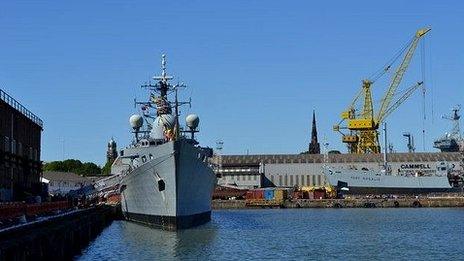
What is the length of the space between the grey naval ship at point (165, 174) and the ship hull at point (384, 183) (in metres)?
89.9

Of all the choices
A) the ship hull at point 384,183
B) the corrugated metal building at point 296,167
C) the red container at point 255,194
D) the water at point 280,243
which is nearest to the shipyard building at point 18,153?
the water at point 280,243

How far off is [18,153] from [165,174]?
19986mm

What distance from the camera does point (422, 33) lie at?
16212cm

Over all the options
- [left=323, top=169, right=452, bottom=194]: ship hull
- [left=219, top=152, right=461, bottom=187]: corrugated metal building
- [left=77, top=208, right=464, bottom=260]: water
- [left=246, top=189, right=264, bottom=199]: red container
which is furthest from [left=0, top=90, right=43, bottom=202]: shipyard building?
[left=219, top=152, right=461, bottom=187]: corrugated metal building

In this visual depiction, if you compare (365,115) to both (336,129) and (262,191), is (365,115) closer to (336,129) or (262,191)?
(336,129)

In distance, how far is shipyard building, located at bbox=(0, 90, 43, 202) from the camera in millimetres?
59406

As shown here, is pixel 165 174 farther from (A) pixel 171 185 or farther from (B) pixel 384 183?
(B) pixel 384 183

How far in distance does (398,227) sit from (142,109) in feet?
91.8

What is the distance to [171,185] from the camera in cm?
5397

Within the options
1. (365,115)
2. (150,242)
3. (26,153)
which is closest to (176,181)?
(150,242)

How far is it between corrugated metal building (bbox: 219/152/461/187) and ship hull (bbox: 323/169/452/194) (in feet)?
53.9

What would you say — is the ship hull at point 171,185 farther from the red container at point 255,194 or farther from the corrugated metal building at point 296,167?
the corrugated metal building at point 296,167

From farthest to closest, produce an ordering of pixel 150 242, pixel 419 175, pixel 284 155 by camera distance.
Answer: pixel 284 155, pixel 419 175, pixel 150 242

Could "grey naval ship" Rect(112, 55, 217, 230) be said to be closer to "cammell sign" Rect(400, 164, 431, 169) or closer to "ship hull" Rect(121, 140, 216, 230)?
"ship hull" Rect(121, 140, 216, 230)
